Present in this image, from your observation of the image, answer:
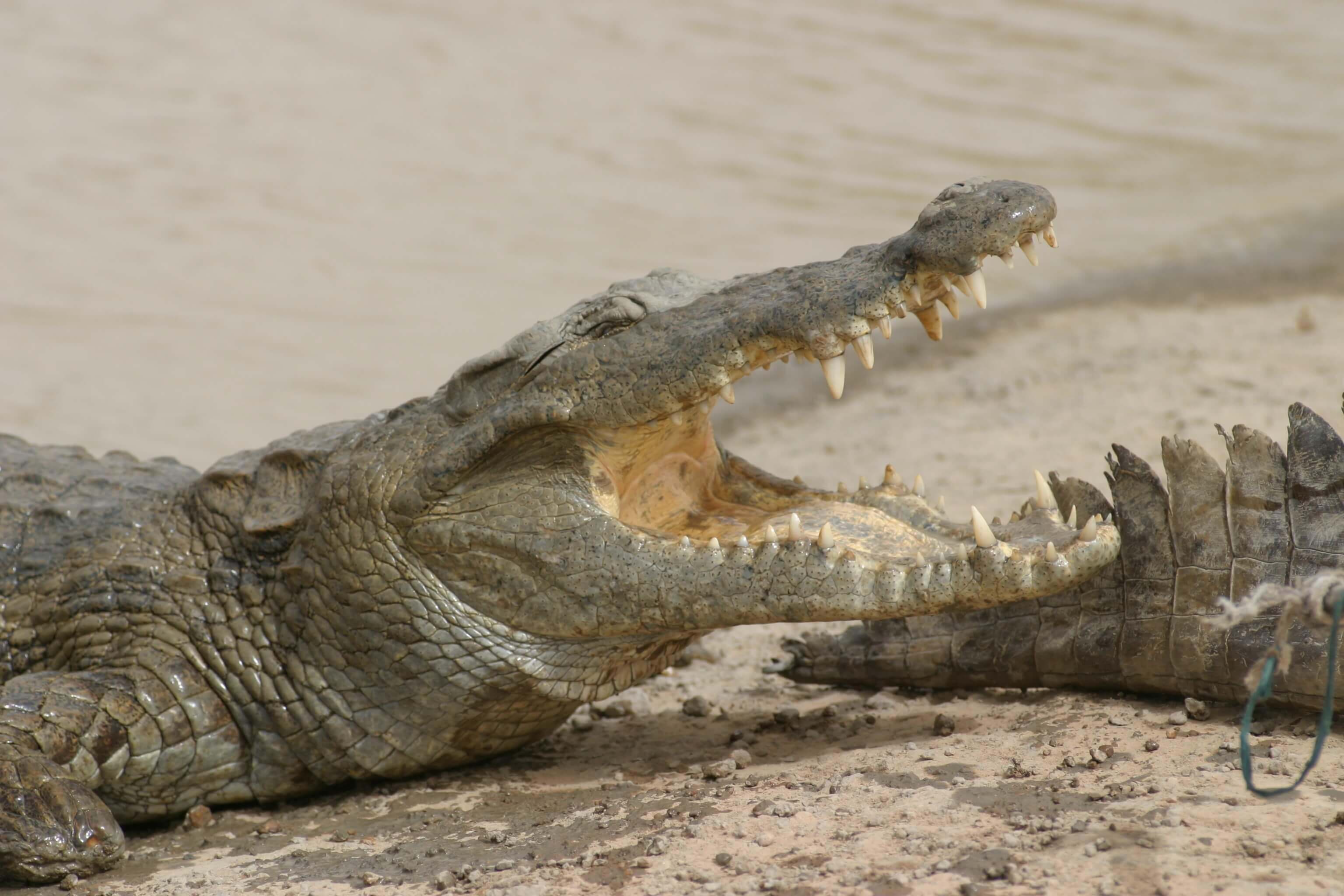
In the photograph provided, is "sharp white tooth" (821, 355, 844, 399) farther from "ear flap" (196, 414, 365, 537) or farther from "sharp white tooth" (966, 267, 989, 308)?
"ear flap" (196, 414, 365, 537)

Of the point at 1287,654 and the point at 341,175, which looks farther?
the point at 341,175

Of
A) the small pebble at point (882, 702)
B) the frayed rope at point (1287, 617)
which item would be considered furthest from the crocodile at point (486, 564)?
the frayed rope at point (1287, 617)

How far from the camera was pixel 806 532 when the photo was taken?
3.38 meters

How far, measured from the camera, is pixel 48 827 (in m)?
3.35

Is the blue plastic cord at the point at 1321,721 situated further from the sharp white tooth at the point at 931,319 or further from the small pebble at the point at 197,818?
the small pebble at the point at 197,818

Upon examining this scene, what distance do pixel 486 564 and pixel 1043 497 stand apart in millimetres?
1498

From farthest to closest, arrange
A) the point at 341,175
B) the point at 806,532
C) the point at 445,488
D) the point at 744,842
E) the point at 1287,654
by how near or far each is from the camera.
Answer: the point at 341,175 < the point at 445,488 < the point at 806,532 < the point at 744,842 < the point at 1287,654

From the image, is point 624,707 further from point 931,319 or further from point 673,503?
point 931,319

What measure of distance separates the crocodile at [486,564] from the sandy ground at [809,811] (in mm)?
233

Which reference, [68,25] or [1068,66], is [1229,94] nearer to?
[1068,66]

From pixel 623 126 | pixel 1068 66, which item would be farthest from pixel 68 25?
pixel 1068 66

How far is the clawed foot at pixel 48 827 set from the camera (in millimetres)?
3312

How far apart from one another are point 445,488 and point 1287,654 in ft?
7.08

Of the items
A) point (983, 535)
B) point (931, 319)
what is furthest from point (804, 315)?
point (983, 535)
